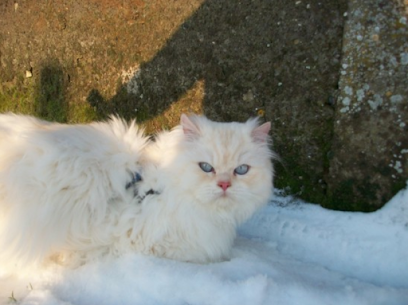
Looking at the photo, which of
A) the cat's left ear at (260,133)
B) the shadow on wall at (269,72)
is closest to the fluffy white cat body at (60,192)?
the cat's left ear at (260,133)

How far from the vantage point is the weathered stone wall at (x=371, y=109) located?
2.23 metres

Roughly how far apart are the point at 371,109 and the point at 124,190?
157cm

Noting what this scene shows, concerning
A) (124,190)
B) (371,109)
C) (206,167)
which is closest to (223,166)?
(206,167)

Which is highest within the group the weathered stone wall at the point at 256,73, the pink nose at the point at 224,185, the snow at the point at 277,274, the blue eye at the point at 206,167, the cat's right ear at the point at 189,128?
the weathered stone wall at the point at 256,73

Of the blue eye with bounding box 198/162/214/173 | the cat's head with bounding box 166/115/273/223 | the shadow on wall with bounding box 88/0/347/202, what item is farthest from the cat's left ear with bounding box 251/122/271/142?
the shadow on wall with bounding box 88/0/347/202

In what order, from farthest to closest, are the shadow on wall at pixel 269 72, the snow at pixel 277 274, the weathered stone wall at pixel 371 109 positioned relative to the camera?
1. the shadow on wall at pixel 269 72
2. the weathered stone wall at pixel 371 109
3. the snow at pixel 277 274

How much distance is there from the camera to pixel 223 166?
1759 mm

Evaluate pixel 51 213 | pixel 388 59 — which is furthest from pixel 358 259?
pixel 51 213

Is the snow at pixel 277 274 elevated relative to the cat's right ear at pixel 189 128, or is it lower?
lower

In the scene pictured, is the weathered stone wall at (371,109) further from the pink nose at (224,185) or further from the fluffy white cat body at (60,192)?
the fluffy white cat body at (60,192)

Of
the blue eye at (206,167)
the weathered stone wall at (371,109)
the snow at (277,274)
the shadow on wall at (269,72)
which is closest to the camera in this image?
the snow at (277,274)

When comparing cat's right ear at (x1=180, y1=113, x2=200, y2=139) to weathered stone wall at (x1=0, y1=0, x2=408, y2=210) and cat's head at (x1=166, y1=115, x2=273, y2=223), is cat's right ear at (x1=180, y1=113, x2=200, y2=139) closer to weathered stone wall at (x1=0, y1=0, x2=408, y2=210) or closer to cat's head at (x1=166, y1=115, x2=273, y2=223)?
cat's head at (x1=166, y1=115, x2=273, y2=223)

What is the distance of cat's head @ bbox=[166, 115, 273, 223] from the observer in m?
1.74

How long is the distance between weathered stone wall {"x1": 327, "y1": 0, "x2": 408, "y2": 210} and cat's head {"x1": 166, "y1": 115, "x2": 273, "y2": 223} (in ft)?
2.49
